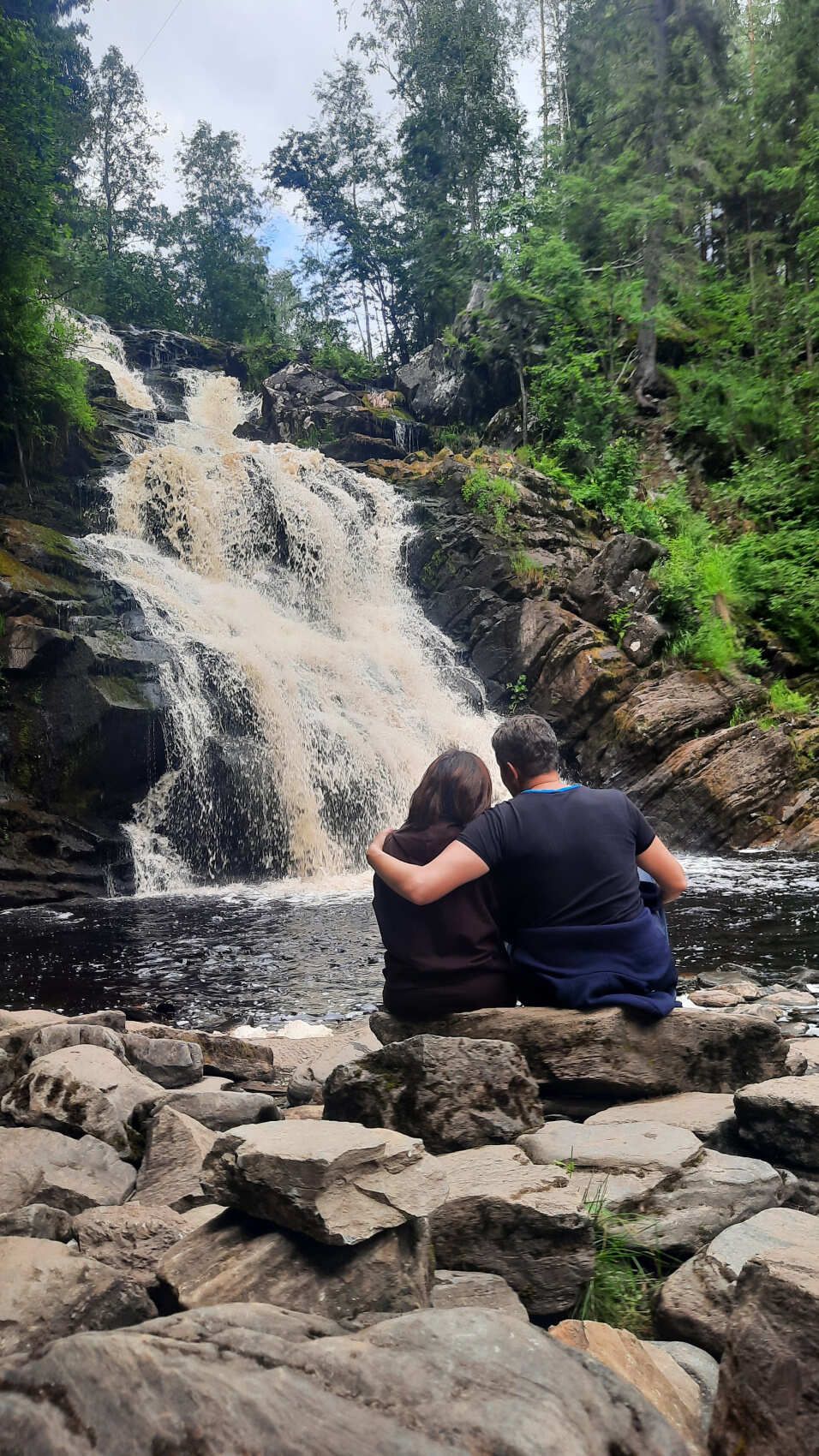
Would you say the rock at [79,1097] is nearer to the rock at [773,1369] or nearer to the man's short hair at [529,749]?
the man's short hair at [529,749]

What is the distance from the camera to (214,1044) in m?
5.09

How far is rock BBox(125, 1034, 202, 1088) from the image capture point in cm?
453

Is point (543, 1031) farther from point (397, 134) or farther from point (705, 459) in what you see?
point (397, 134)

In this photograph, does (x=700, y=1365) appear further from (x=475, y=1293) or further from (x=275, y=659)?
(x=275, y=659)

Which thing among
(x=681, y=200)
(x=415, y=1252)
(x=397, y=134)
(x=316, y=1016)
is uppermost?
(x=397, y=134)

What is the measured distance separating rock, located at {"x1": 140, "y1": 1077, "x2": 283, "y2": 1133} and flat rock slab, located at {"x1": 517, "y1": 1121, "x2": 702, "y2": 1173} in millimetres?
1410

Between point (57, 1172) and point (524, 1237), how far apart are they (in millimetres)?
1656

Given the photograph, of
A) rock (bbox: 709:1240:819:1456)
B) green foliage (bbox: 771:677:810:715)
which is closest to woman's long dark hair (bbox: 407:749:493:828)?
rock (bbox: 709:1240:819:1456)

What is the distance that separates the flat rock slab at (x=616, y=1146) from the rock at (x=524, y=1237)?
363 mm

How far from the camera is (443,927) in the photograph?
11.9ft

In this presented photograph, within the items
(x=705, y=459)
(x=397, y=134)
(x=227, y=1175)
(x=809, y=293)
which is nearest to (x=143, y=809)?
(x=227, y=1175)

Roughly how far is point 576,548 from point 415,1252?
64.5 feet

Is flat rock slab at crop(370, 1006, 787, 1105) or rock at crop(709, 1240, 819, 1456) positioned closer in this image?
rock at crop(709, 1240, 819, 1456)

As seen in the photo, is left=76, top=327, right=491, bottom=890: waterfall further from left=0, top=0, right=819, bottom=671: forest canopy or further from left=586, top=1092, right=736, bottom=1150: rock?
left=586, top=1092, right=736, bottom=1150: rock
